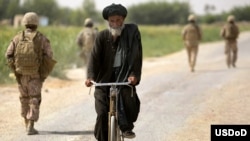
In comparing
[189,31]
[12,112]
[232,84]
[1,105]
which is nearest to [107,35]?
[12,112]

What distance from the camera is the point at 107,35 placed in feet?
24.6

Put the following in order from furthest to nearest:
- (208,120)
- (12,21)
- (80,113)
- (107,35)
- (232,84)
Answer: (12,21) < (232,84) < (80,113) < (208,120) < (107,35)

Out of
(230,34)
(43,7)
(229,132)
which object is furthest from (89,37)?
(43,7)

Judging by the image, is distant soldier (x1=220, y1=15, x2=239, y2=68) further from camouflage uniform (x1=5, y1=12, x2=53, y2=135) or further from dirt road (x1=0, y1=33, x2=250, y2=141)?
camouflage uniform (x1=5, y1=12, x2=53, y2=135)

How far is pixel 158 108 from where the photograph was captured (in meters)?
12.5

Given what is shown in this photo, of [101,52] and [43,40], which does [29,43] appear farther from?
[101,52]

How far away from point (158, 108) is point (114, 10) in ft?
17.7

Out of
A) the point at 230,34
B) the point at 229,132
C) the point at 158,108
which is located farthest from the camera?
the point at 230,34

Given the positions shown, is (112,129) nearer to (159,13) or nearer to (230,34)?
(230,34)

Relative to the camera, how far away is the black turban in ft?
24.0

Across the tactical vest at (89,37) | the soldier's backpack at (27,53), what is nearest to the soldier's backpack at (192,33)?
the tactical vest at (89,37)

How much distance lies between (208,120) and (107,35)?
4.09 meters

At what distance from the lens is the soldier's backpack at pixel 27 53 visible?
31.1 feet

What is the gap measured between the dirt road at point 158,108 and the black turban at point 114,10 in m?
1.24
